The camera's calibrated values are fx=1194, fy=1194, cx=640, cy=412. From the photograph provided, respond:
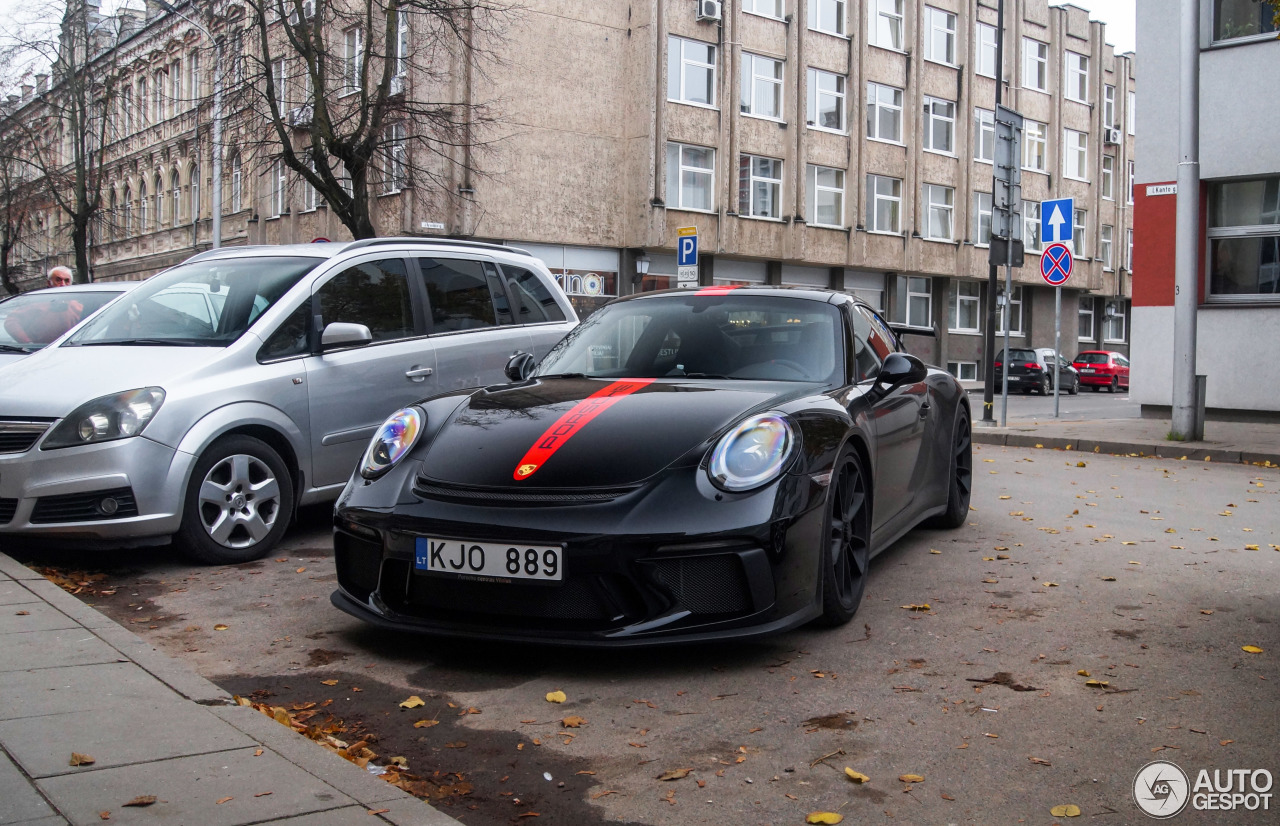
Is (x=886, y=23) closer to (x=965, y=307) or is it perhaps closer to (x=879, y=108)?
(x=879, y=108)

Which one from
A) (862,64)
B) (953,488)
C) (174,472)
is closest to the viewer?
(174,472)

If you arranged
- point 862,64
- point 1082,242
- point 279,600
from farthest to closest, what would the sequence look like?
1. point 1082,242
2. point 862,64
3. point 279,600

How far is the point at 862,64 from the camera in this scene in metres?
39.4

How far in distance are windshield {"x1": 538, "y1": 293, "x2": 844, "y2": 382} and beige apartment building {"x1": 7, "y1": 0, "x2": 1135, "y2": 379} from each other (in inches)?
715

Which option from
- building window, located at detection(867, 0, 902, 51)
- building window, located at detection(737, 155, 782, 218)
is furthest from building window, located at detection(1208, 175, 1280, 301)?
building window, located at detection(867, 0, 902, 51)

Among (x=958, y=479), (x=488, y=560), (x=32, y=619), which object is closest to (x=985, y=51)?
(x=958, y=479)

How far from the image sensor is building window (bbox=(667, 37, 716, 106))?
34.3 m

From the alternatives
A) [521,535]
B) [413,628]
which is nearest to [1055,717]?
[521,535]

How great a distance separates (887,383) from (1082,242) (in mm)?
46434

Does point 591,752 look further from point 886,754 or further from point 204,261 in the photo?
point 204,261

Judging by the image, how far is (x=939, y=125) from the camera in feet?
140

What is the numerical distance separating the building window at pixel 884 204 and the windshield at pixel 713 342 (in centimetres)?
3529

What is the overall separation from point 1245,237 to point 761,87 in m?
22.1

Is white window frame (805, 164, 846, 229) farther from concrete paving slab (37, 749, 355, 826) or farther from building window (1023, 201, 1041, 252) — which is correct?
concrete paving slab (37, 749, 355, 826)
